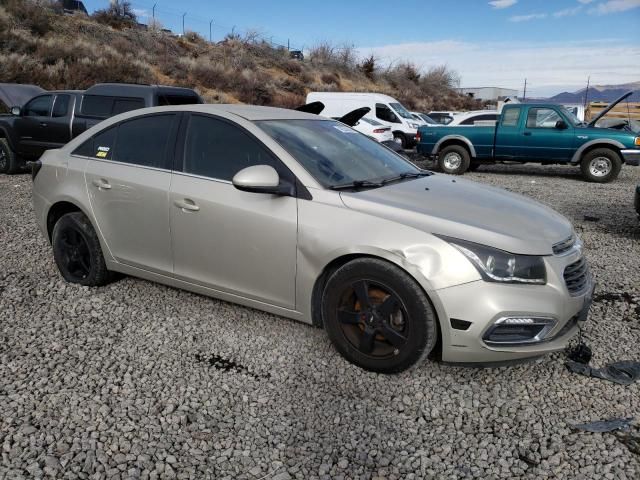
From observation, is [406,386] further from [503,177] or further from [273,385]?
[503,177]

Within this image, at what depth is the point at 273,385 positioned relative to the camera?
10.3 feet

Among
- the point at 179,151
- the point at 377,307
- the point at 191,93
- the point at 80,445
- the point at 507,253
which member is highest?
the point at 191,93

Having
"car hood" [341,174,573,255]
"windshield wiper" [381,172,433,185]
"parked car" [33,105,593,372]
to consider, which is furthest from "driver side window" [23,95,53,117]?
"car hood" [341,174,573,255]

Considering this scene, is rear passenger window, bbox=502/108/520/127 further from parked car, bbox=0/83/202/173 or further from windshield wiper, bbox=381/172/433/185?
windshield wiper, bbox=381/172/433/185

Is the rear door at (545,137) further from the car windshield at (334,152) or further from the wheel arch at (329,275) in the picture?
the wheel arch at (329,275)

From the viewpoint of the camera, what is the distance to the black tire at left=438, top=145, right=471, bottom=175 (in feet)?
43.7

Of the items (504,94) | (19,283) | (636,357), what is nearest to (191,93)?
(19,283)

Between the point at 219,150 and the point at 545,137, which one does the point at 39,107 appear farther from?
the point at 545,137

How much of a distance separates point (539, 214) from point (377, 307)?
1298mm

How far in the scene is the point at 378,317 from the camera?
3100 millimetres

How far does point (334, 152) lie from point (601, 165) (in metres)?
10.7

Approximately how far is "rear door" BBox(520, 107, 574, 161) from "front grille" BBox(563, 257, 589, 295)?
10.0 m

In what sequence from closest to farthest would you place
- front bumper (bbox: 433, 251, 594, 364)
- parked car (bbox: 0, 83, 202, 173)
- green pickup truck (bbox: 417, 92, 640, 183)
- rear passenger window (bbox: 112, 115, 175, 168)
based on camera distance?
front bumper (bbox: 433, 251, 594, 364) → rear passenger window (bbox: 112, 115, 175, 168) → parked car (bbox: 0, 83, 202, 173) → green pickup truck (bbox: 417, 92, 640, 183)

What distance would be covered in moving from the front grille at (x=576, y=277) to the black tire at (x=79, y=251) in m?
3.41
